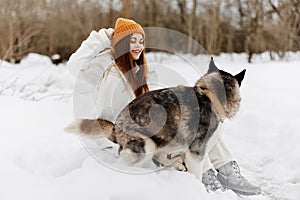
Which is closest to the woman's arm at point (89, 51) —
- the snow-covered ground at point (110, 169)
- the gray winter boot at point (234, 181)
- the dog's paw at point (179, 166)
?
the snow-covered ground at point (110, 169)

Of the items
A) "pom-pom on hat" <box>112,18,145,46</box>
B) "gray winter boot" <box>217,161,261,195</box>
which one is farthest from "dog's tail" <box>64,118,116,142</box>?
"gray winter boot" <box>217,161,261,195</box>

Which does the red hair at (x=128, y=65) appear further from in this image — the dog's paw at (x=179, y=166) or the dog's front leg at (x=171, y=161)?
the dog's paw at (x=179, y=166)

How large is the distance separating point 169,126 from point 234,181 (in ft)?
2.98

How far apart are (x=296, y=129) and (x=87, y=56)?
2.82 meters

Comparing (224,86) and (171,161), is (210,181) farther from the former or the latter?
(224,86)

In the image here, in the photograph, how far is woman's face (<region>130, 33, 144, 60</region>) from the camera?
2.86 metres

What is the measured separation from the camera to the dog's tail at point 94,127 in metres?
2.70

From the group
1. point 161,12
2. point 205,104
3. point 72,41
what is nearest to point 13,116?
point 205,104

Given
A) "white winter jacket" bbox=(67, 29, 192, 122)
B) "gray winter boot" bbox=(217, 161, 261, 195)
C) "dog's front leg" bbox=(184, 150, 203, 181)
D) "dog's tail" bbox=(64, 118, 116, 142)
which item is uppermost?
"white winter jacket" bbox=(67, 29, 192, 122)

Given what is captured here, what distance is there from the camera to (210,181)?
284 cm

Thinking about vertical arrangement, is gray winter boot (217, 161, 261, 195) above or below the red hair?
below

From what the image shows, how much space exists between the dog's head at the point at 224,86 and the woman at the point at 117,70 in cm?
49

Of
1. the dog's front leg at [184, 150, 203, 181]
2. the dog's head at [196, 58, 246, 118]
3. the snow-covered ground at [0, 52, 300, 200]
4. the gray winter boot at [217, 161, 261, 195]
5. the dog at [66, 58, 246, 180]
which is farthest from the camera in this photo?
the gray winter boot at [217, 161, 261, 195]

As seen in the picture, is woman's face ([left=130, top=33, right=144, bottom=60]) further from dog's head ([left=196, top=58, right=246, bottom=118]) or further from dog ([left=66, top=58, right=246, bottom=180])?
dog's head ([left=196, top=58, right=246, bottom=118])
